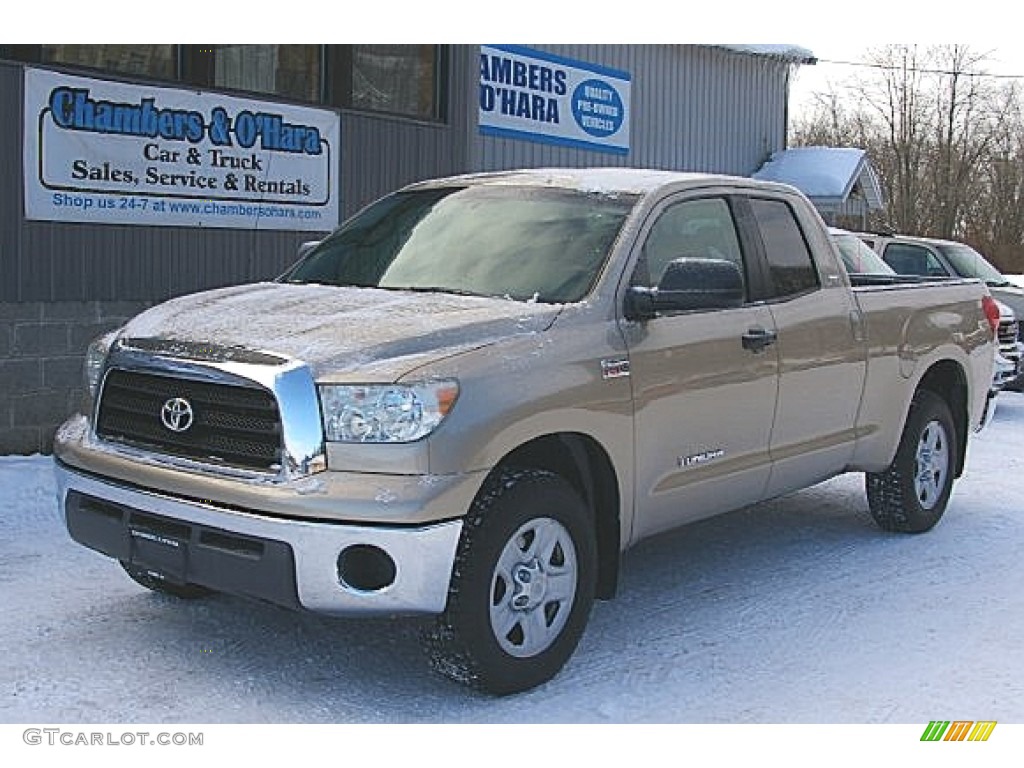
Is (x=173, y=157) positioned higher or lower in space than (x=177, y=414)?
higher

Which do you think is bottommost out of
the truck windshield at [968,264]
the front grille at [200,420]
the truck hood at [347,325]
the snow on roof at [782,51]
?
the front grille at [200,420]

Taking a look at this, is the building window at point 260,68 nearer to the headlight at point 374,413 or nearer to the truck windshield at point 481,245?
the truck windshield at point 481,245

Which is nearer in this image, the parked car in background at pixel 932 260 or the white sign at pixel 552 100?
the white sign at pixel 552 100

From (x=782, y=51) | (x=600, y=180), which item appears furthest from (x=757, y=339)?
(x=782, y=51)

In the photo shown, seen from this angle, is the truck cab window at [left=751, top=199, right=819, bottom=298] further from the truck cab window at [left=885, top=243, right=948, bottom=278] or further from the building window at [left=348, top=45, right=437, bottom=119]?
the truck cab window at [left=885, top=243, right=948, bottom=278]

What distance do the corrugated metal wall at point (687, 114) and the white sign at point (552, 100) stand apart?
0.44 feet

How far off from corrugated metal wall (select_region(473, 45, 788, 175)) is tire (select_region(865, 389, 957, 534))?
715cm

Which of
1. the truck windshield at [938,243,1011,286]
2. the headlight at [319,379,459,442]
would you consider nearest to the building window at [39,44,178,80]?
the headlight at [319,379,459,442]

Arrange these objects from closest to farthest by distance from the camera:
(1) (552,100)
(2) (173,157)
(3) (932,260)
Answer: (2) (173,157), (3) (932,260), (1) (552,100)

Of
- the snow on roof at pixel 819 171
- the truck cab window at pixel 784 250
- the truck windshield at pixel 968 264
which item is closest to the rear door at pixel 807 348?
the truck cab window at pixel 784 250

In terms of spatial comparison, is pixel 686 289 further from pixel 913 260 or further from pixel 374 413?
pixel 913 260

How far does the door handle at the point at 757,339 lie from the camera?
5.57m

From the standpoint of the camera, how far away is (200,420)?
435 cm

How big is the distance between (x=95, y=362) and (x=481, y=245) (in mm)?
1603
